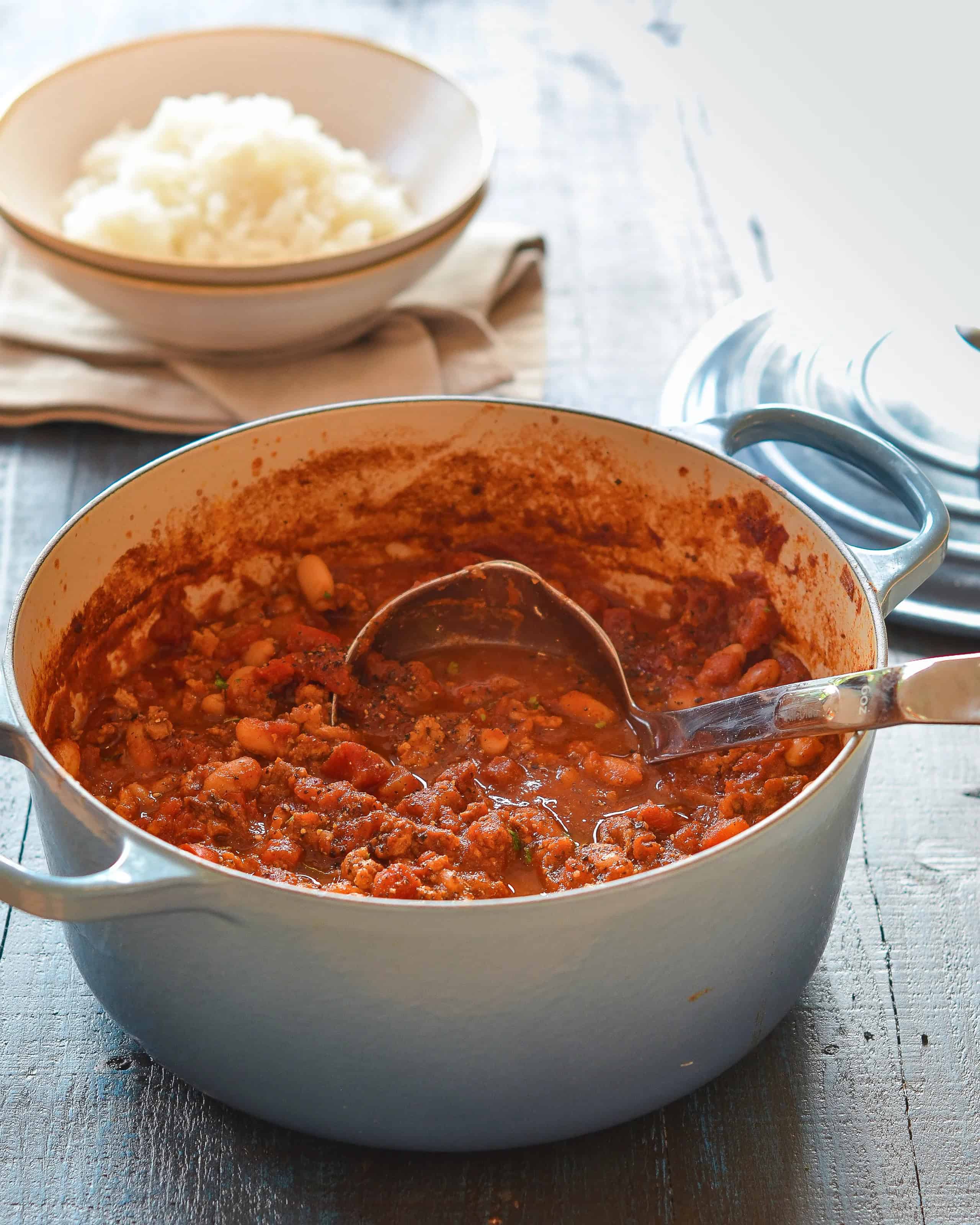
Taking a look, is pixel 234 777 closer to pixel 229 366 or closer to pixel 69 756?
pixel 69 756

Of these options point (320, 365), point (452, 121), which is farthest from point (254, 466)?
point (452, 121)

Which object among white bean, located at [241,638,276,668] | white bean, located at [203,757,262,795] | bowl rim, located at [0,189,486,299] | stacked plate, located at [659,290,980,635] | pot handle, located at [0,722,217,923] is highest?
pot handle, located at [0,722,217,923]

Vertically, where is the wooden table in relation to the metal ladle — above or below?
below

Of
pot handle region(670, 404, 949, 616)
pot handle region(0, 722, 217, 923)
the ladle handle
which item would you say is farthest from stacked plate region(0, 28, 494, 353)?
pot handle region(0, 722, 217, 923)

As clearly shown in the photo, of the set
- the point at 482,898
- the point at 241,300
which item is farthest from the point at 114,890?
the point at 241,300

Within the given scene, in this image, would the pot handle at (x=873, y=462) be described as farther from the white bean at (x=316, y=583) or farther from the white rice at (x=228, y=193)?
the white rice at (x=228, y=193)

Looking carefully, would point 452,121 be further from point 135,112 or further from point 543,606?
point 543,606

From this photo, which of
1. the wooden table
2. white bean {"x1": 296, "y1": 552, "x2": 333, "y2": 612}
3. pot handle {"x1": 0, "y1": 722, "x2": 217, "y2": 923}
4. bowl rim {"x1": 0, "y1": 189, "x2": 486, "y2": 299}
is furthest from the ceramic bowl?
pot handle {"x1": 0, "y1": 722, "x2": 217, "y2": 923}

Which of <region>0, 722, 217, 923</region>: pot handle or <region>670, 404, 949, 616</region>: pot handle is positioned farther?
<region>670, 404, 949, 616</region>: pot handle

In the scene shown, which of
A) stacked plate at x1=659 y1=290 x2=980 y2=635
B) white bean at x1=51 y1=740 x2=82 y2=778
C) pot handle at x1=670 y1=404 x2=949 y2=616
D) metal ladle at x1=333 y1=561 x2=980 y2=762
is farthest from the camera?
stacked plate at x1=659 y1=290 x2=980 y2=635

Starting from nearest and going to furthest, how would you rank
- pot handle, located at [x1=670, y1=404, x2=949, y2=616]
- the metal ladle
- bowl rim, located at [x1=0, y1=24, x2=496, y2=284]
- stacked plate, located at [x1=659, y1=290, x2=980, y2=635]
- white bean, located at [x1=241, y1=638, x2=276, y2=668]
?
1. the metal ladle
2. pot handle, located at [x1=670, y1=404, x2=949, y2=616]
3. white bean, located at [x1=241, y1=638, x2=276, y2=668]
4. stacked plate, located at [x1=659, y1=290, x2=980, y2=635]
5. bowl rim, located at [x1=0, y1=24, x2=496, y2=284]

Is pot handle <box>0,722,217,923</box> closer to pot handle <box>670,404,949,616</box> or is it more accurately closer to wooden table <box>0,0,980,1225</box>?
wooden table <box>0,0,980,1225</box>
